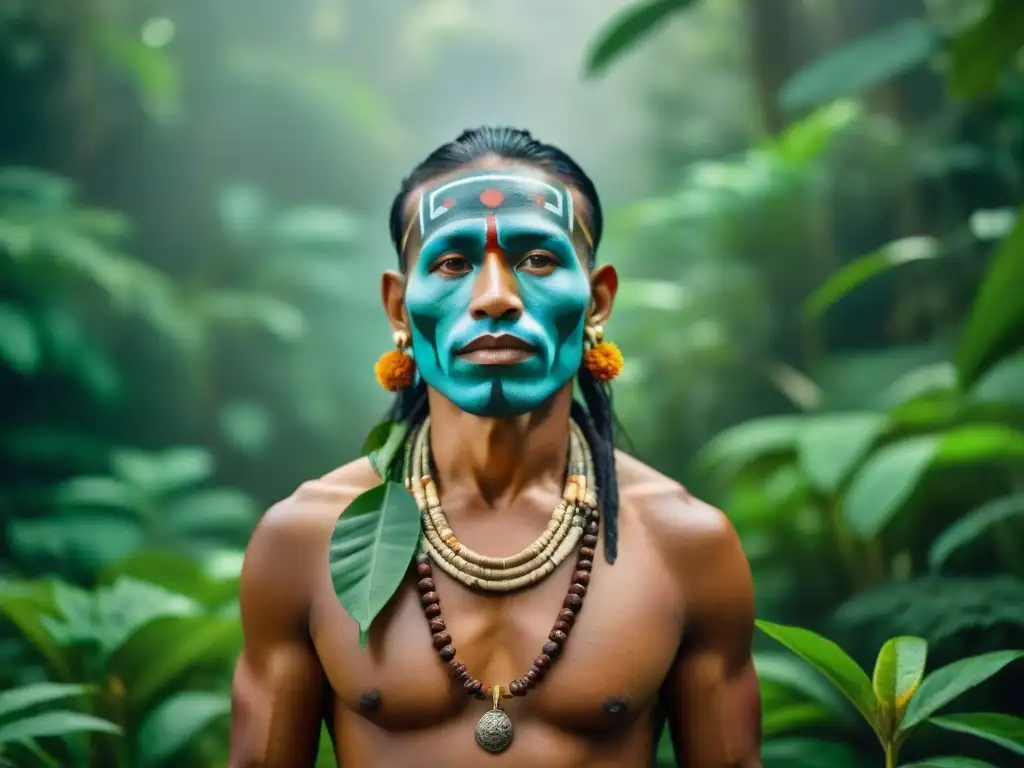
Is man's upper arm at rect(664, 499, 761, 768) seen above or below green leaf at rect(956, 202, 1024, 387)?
below

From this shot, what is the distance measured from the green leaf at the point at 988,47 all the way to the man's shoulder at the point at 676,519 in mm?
1320

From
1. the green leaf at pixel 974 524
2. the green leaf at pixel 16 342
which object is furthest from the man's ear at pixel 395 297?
Answer: the green leaf at pixel 16 342

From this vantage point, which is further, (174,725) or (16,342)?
(16,342)

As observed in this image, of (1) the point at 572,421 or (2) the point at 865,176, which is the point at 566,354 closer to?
(1) the point at 572,421

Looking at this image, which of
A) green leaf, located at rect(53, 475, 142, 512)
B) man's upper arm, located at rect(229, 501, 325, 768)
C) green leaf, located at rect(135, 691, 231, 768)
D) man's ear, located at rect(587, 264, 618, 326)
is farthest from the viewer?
green leaf, located at rect(53, 475, 142, 512)

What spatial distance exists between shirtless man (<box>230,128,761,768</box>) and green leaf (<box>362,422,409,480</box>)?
32 millimetres

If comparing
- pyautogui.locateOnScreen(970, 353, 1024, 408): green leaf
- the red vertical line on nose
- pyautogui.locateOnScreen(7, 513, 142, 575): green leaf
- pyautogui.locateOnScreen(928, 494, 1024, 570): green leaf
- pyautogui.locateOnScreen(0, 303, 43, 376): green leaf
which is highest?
pyautogui.locateOnScreen(0, 303, 43, 376): green leaf

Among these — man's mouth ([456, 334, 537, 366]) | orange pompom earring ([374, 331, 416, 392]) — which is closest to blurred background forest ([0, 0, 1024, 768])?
orange pompom earring ([374, 331, 416, 392])

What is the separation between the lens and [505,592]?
4.08 ft

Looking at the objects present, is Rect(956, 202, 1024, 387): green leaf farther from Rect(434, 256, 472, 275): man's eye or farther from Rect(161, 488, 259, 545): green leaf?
Rect(161, 488, 259, 545): green leaf

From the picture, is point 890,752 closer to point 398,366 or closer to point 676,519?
point 676,519

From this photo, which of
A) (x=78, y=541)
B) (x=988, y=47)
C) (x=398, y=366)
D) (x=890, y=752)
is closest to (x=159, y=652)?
(x=398, y=366)

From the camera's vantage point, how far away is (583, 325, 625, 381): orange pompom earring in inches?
52.6

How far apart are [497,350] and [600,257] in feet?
10.2
